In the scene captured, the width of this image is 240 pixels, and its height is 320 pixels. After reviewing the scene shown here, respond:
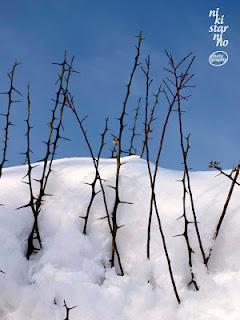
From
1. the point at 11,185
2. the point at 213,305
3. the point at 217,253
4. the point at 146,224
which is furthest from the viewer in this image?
the point at 11,185

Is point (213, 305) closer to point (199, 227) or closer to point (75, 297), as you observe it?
point (199, 227)

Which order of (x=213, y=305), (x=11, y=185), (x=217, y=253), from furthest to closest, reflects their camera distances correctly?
1. (x=11, y=185)
2. (x=217, y=253)
3. (x=213, y=305)

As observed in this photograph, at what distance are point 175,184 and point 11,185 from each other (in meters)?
0.80

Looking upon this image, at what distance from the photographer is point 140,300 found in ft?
6.04

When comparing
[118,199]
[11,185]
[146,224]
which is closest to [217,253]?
[146,224]

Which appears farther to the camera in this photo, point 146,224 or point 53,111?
point 53,111

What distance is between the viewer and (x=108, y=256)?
203cm

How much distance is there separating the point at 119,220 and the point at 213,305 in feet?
1.87

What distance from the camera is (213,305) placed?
1.78 m

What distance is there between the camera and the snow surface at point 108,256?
180cm

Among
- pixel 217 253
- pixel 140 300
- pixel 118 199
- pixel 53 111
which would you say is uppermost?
pixel 53 111

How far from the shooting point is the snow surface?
5.91 ft

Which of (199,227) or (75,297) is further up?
(199,227)

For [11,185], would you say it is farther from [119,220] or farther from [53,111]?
[119,220]
